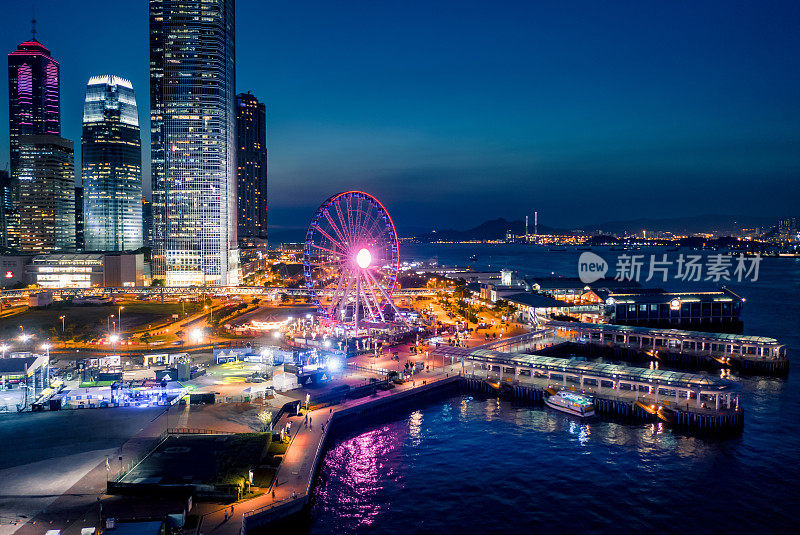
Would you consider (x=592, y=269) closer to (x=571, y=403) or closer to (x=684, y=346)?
(x=684, y=346)

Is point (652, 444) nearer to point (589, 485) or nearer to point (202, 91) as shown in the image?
point (589, 485)

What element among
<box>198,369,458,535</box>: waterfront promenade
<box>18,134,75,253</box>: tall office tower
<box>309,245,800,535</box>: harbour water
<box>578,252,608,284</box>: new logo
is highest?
<box>18,134,75,253</box>: tall office tower

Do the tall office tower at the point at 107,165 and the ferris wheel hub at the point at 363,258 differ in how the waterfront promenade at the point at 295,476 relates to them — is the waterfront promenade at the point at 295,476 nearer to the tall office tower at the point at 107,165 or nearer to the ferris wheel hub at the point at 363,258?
the ferris wheel hub at the point at 363,258

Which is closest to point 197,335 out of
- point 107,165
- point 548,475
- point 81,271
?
point 548,475

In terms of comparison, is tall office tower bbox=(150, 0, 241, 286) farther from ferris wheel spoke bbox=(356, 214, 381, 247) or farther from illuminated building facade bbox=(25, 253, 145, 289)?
ferris wheel spoke bbox=(356, 214, 381, 247)

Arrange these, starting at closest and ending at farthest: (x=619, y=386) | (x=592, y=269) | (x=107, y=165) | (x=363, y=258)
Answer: (x=619, y=386) → (x=363, y=258) → (x=592, y=269) → (x=107, y=165)

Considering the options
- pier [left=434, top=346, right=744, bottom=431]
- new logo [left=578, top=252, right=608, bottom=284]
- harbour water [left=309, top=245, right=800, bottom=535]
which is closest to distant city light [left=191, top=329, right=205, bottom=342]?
pier [left=434, top=346, right=744, bottom=431]

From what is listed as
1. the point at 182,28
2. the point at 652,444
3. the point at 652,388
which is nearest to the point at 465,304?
the point at 652,388
